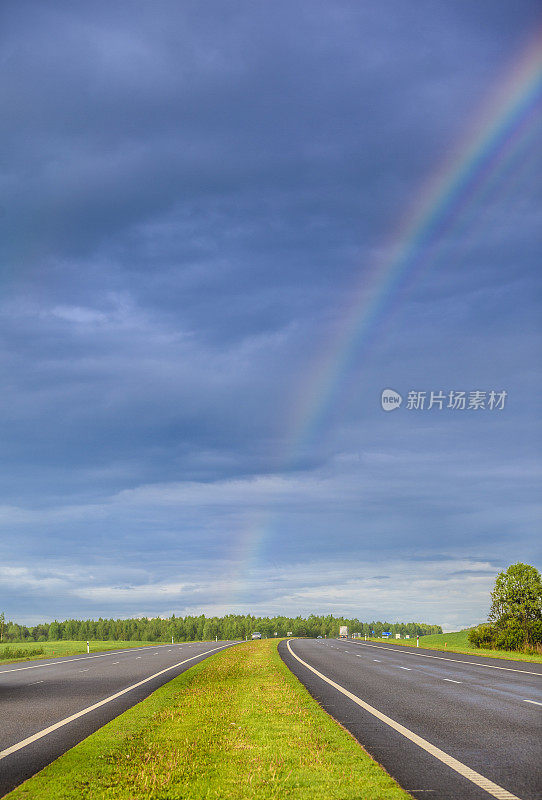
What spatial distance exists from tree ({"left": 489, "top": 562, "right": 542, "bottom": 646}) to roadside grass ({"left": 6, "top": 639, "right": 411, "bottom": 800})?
38.1 metres

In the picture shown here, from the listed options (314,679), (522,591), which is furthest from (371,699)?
(522,591)

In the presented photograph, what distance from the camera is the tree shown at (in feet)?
161

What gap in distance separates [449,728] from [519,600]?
4124cm

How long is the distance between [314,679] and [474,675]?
6.30m

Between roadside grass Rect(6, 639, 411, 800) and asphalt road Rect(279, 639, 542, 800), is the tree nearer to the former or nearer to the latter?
asphalt road Rect(279, 639, 542, 800)

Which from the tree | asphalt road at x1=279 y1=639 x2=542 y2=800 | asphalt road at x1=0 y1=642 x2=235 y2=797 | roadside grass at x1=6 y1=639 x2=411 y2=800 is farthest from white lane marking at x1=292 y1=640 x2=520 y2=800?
the tree

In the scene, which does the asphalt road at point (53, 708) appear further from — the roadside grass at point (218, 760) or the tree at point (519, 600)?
the tree at point (519, 600)

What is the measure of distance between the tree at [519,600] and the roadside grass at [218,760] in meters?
38.1

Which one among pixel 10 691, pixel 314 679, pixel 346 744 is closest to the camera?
pixel 346 744

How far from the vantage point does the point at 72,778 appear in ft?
29.1

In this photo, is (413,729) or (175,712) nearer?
(413,729)

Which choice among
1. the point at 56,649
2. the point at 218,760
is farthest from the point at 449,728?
the point at 56,649

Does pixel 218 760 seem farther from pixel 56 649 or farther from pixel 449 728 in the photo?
pixel 56 649

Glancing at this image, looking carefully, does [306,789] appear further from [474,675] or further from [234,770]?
[474,675]
